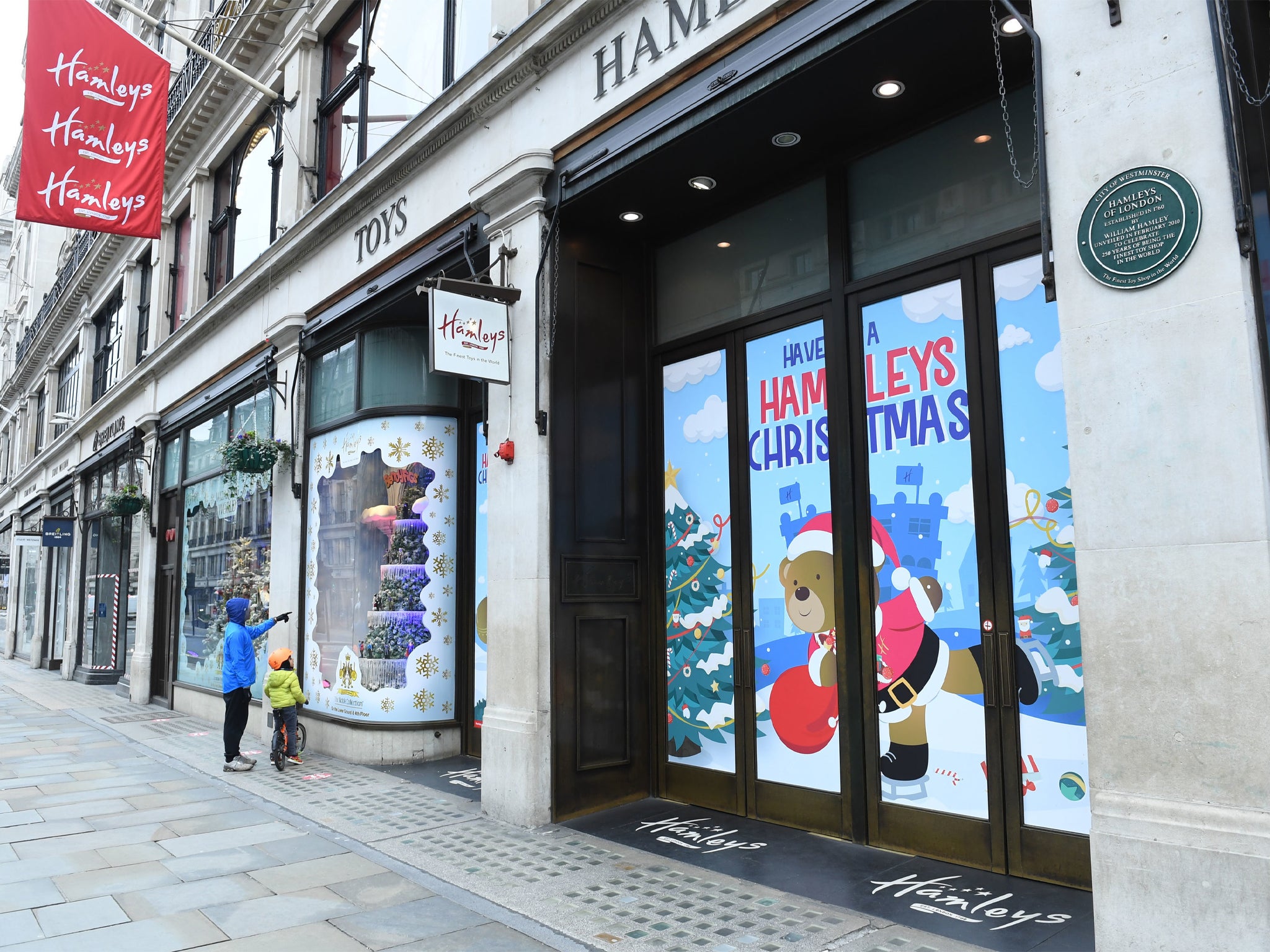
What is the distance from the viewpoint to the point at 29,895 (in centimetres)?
566

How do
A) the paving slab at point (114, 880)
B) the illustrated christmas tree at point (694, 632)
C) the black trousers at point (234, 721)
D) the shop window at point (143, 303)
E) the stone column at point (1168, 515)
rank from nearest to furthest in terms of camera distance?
the stone column at point (1168, 515)
the paving slab at point (114, 880)
the illustrated christmas tree at point (694, 632)
the black trousers at point (234, 721)
the shop window at point (143, 303)

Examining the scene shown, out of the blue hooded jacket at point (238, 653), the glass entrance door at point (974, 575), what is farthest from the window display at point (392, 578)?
the glass entrance door at point (974, 575)

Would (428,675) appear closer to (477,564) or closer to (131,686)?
(477,564)

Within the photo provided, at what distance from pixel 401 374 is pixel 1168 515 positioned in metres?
8.63

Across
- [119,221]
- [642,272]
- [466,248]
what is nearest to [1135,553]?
[642,272]

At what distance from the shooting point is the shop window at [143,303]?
19.9 m

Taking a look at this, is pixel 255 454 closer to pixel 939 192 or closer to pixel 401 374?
pixel 401 374

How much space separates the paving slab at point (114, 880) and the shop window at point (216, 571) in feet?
20.1

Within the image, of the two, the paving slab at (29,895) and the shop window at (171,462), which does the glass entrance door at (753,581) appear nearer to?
the paving slab at (29,895)

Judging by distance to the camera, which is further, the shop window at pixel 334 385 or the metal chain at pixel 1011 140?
the shop window at pixel 334 385

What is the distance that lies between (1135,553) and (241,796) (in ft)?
26.3

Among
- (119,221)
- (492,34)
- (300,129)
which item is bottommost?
(119,221)

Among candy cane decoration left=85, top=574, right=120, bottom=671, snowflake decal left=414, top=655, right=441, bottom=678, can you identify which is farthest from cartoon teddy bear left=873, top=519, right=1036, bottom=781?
candy cane decoration left=85, top=574, right=120, bottom=671

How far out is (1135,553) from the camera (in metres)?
3.88
